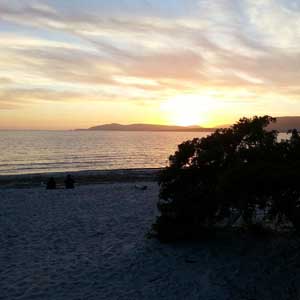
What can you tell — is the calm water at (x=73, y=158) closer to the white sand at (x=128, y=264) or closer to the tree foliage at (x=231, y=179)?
the white sand at (x=128, y=264)

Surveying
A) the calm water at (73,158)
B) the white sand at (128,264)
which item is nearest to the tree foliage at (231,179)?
the white sand at (128,264)

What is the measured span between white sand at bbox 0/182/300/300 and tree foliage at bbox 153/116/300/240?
37.3 inches

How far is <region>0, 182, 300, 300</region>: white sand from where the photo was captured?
9828 mm

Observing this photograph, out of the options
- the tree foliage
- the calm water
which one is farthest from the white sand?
the calm water

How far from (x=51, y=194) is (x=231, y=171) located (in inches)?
686

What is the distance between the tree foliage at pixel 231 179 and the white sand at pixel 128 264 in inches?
37.3

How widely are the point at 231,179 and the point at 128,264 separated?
3983 mm

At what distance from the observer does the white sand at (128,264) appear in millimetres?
9828

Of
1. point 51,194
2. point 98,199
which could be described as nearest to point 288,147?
point 98,199

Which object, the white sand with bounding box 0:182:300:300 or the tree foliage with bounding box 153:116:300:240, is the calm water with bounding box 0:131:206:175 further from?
the tree foliage with bounding box 153:116:300:240

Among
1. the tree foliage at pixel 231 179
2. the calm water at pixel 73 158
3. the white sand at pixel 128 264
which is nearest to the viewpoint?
the white sand at pixel 128 264

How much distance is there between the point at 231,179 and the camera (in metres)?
10.2

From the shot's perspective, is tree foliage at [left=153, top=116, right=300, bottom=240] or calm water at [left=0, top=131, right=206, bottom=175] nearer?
tree foliage at [left=153, top=116, right=300, bottom=240]

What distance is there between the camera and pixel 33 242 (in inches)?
550
